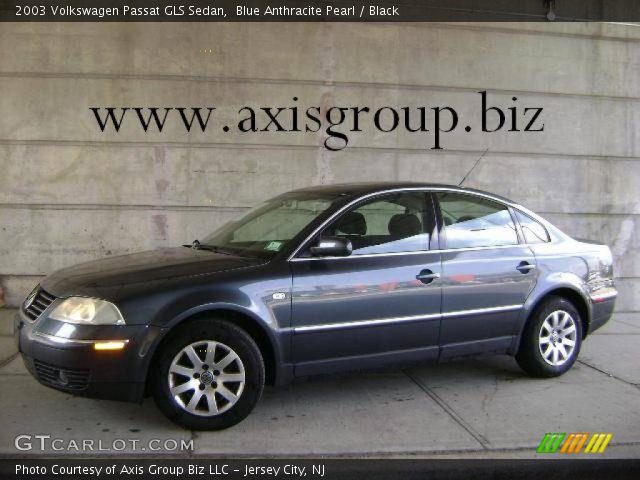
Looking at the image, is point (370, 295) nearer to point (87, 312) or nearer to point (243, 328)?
point (243, 328)

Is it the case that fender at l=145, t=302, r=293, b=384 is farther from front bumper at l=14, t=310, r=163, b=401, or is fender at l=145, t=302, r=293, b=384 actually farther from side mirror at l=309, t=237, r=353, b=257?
side mirror at l=309, t=237, r=353, b=257

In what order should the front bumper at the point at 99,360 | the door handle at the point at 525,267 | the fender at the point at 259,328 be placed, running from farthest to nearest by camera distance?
the door handle at the point at 525,267, the fender at the point at 259,328, the front bumper at the point at 99,360

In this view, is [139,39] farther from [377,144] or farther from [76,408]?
[76,408]

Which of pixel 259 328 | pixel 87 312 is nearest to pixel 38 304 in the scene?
pixel 87 312

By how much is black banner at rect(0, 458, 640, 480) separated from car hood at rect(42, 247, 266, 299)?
957 millimetres

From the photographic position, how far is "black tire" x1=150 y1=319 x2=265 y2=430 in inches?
144

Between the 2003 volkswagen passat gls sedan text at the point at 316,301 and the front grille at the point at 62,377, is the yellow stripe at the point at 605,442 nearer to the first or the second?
the 2003 volkswagen passat gls sedan text at the point at 316,301


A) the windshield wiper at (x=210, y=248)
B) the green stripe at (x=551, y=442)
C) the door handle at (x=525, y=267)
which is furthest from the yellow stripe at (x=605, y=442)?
the windshield wiper at (x=210, y=248)

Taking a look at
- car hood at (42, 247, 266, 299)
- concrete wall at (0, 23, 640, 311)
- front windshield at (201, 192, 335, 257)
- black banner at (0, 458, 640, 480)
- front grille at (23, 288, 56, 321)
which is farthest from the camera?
concrete wall at (0, 23, 640, 311)

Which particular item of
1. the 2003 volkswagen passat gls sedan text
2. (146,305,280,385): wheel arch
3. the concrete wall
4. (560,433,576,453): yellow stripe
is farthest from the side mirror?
the concrete wall

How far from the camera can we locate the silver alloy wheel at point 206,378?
371 cm

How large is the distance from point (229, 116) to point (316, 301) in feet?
13.3
